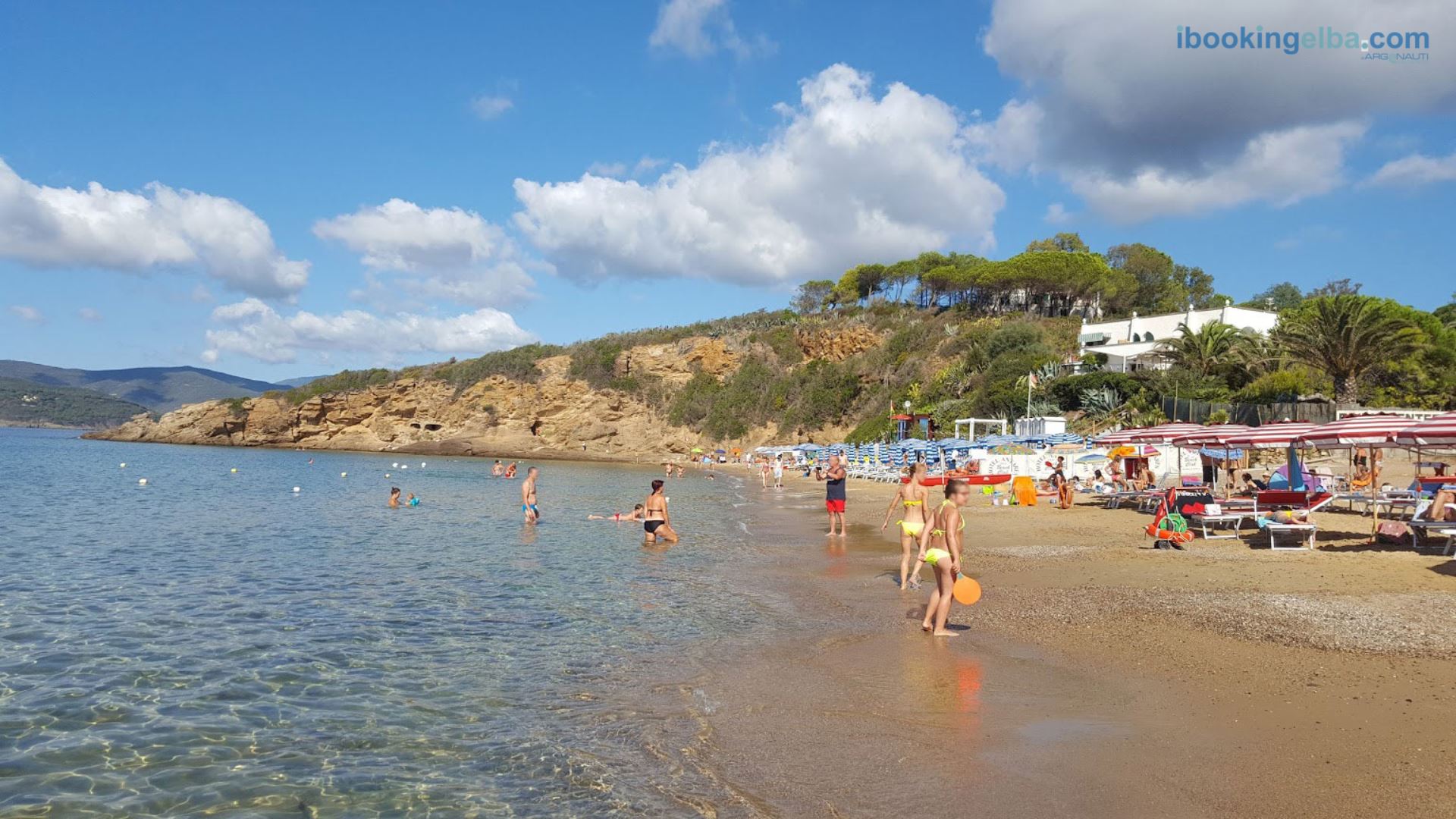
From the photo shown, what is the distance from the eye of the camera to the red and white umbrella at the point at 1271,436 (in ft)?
45.4

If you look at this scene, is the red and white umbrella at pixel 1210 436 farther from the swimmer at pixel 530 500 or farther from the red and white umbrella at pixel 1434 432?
the swimmer at pixel 530 500

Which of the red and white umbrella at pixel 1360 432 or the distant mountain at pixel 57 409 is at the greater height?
the distant mountain at pixel 57 409

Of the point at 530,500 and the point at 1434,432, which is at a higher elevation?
the point at 1434,432

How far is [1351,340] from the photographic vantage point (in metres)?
30.0

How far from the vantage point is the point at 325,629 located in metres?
8.11

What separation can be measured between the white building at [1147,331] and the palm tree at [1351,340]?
6.83m

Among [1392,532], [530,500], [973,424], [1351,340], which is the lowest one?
[530,500]

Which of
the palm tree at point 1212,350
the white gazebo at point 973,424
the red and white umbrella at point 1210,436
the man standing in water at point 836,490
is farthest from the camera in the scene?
the palm tree at point 1212,350

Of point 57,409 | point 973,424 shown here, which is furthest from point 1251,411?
point 57,409

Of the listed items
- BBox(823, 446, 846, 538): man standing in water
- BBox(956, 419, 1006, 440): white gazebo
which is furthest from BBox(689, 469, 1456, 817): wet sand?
BBox(956, 419, 1006, 440): white gazebo

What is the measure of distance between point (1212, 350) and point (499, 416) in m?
45.2

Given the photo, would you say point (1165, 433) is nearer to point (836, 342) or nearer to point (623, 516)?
point (623, 516)

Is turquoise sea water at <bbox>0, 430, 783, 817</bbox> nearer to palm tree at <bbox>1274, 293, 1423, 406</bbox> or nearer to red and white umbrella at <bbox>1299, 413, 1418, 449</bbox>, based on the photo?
red and white umbrella at <bbox>1299, 413, 1418, 449</bbox>

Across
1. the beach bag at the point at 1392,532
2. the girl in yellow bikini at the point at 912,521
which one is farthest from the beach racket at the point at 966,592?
the beach bag at the point at 1392,532
